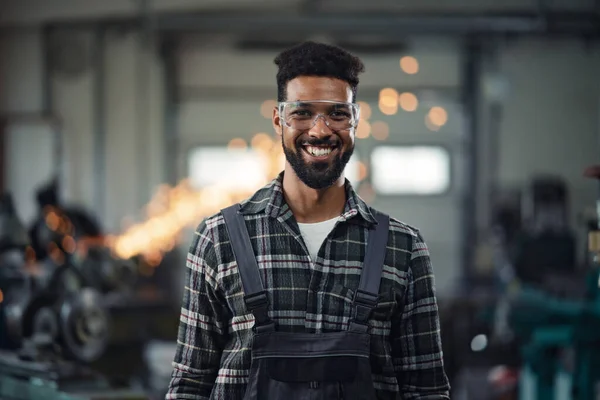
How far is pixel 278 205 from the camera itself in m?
1.77

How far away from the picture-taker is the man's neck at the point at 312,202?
178cm

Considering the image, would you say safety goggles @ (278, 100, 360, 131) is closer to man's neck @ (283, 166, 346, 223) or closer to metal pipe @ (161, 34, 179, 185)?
man's neck @ (283, 166, 346, 223)

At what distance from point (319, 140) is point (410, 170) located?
1070cm

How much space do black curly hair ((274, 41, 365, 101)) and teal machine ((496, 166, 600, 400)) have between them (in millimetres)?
2385

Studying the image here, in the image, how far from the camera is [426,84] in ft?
41.0

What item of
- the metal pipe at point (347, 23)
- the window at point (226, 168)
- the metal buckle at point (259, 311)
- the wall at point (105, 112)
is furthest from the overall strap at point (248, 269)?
the wall at point (105, 112)

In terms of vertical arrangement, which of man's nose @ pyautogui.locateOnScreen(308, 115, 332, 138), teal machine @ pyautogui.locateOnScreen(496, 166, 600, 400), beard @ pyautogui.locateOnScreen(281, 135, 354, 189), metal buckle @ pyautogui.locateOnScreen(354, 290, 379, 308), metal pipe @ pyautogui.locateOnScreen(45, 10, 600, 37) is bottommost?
teal machine @ pyautogui.locateOnScreen(496, 166, 600, 400)

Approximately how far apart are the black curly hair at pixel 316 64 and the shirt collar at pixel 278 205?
16 centimetres

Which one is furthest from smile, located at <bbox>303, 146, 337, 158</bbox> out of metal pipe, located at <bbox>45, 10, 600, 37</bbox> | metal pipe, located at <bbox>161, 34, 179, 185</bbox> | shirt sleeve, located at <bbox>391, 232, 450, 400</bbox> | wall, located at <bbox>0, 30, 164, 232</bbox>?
metal pipe, located at <bbox>161, 34, 179, 185</bbox>

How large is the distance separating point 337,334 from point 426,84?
11.0 meters

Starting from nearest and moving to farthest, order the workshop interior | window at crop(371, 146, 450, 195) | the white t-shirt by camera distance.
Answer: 1. the white t-shirt
2. the workshop interior
3. window at crop(371, 146, 450, 195)

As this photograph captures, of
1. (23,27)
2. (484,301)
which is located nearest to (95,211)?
(23,27)

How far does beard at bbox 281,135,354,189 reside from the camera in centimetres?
174

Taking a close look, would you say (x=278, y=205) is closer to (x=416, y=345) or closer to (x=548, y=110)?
(x=416, y=345)
